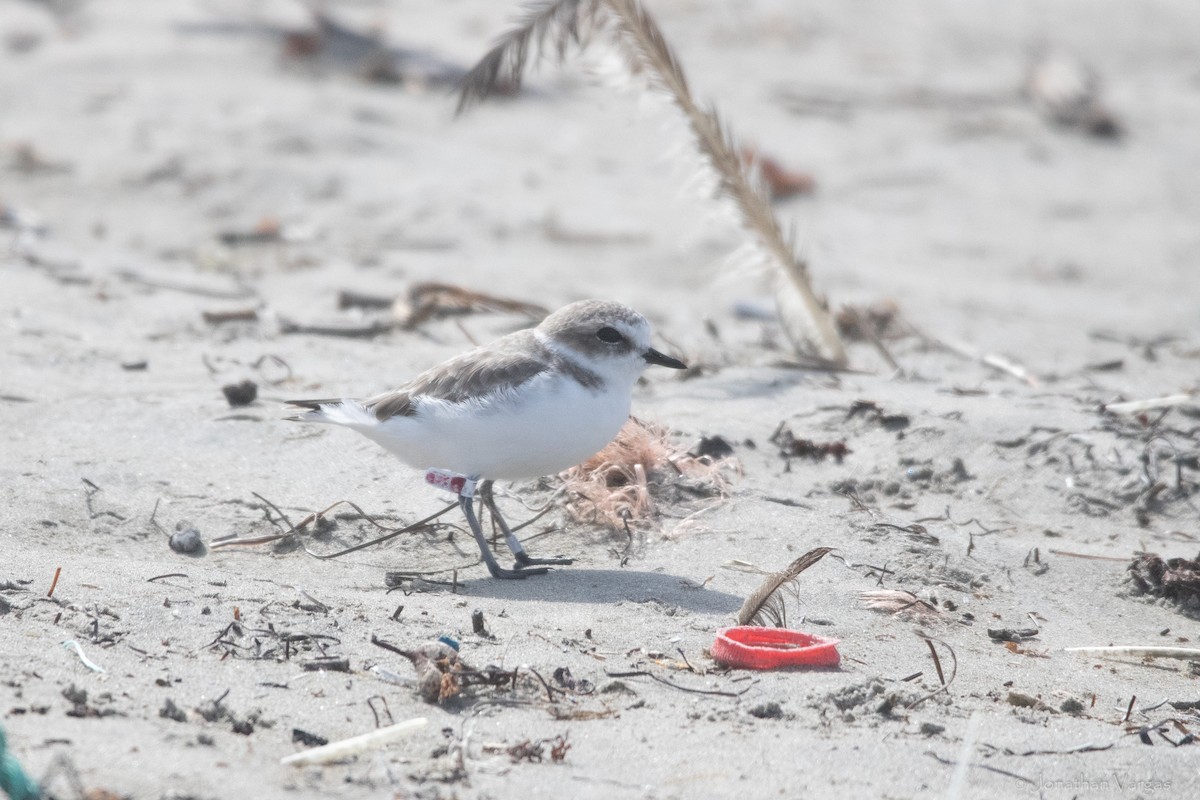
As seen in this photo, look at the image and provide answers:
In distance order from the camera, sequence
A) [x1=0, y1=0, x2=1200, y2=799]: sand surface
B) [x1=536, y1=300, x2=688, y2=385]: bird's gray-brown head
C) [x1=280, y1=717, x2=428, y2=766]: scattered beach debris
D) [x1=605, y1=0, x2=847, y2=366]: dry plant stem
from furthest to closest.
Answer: [x1=605, y1=0, x2=847, y2=366]: dry plant stem < [x1=536, y1=300, x2=688, y2=385]: bird's gray-brown head < [x1=0, y1=0, x2=1200, y2=799]: sand surface < [x1=280, y1=717, x2=428, y2=766]: scattered beach debris

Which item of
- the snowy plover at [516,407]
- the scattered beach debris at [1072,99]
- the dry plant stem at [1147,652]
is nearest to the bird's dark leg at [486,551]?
the snowy plover at [516,407]

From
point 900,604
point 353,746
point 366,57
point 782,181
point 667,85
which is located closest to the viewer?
point 353,746

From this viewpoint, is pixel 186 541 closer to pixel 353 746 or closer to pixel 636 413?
pixel 353 746

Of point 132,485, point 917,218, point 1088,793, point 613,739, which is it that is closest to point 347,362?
point 132,485

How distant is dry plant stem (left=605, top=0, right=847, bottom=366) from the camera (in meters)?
6.84

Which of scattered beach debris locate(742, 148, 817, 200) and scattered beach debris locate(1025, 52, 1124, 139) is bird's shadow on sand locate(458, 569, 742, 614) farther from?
scattered beach debris locate(1025, 52, 1124, 139)

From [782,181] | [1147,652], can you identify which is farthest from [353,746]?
[782,181]

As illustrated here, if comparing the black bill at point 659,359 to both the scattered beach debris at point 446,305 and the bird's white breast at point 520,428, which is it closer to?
the bird's white breast at point 520,428

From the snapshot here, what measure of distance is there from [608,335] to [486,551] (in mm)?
941

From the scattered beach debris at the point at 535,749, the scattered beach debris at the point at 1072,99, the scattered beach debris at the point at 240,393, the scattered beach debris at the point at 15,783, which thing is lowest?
the scattered beach debris at the point at 240,393

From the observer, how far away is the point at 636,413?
6051mm

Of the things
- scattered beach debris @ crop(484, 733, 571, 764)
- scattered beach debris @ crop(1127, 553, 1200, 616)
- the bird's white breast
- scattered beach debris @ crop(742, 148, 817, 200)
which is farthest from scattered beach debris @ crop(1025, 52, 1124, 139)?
scattered beach debris @ crop(484, 733, 571, 764)

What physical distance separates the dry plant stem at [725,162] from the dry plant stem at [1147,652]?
2648 millimetres

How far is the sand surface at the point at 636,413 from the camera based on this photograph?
3.52m
